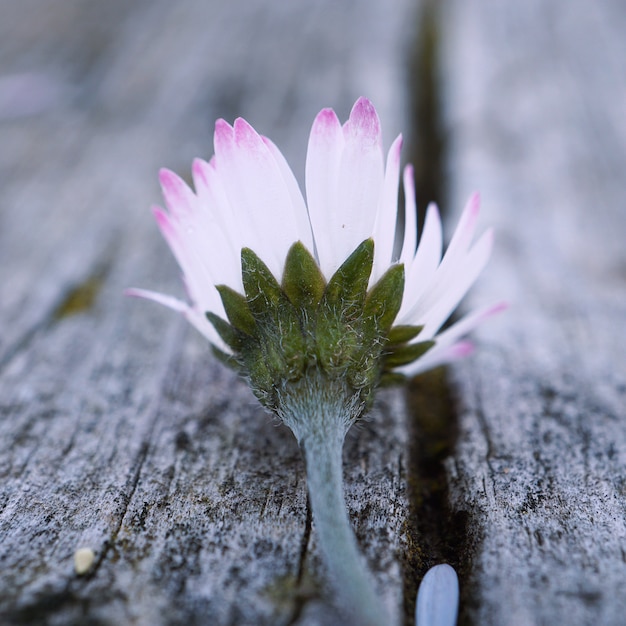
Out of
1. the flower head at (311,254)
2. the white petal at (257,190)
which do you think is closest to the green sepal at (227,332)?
the flower head at (311,254)

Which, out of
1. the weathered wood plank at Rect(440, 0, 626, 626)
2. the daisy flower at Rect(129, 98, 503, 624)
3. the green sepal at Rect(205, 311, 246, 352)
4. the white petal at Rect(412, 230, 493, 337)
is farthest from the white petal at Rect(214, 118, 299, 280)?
the weathered wood plank at Rect(440, 0, 626, 626)

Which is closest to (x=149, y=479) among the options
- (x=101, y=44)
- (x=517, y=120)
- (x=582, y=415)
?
(x=582, y=415)

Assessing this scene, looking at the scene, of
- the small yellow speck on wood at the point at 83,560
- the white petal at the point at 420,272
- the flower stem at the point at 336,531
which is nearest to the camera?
the flower stem at the point at 336,531

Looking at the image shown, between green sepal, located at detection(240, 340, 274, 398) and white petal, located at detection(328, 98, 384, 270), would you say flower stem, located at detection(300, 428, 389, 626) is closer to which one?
green sepal, located at detection(240, 340, 274, 398)

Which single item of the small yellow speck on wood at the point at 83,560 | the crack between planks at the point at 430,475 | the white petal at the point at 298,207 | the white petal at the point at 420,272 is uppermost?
the white petal at the point at 298,207

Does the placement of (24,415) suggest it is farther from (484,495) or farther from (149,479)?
(484,495)

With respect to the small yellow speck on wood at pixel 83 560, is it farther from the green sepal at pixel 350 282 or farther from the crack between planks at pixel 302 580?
the green sepal at pixel 350 282

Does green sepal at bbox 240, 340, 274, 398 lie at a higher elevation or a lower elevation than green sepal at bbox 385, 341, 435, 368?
lower
